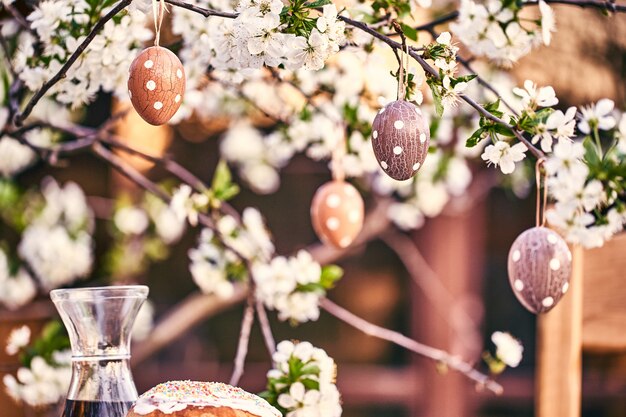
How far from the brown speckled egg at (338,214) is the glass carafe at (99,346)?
53 cm

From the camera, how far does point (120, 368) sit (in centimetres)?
108

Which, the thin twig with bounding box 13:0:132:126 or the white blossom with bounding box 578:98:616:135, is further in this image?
the white blossom with bounding box 578:98:616:135

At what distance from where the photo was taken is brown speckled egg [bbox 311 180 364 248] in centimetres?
155

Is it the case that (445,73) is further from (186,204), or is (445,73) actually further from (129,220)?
(129,220)

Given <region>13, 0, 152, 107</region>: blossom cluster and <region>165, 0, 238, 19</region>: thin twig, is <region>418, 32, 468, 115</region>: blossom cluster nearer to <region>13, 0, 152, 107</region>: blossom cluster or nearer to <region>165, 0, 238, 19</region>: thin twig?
<region>165, 0, 238, 19</region>: thin twig

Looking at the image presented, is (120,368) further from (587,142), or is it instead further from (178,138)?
(178,138)

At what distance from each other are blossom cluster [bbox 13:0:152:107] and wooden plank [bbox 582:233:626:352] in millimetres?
A: 879

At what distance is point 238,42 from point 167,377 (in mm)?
2825

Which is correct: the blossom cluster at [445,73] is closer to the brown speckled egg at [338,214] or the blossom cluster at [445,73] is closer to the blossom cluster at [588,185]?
the blossom cluster at [588,185]

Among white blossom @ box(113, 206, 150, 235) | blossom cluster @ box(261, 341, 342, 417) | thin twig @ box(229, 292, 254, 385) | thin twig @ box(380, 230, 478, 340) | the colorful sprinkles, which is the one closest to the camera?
the colorful sprinkles

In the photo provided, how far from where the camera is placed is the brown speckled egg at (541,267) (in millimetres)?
1027

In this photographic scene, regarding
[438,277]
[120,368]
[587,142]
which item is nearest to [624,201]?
[587,142]

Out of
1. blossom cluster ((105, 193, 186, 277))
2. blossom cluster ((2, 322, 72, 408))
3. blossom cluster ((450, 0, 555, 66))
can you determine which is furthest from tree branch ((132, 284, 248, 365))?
blossom cluster ((450, 0, 555, 66))

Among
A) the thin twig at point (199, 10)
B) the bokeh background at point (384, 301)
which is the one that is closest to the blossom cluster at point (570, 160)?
the thin twig at point (199, 10)
